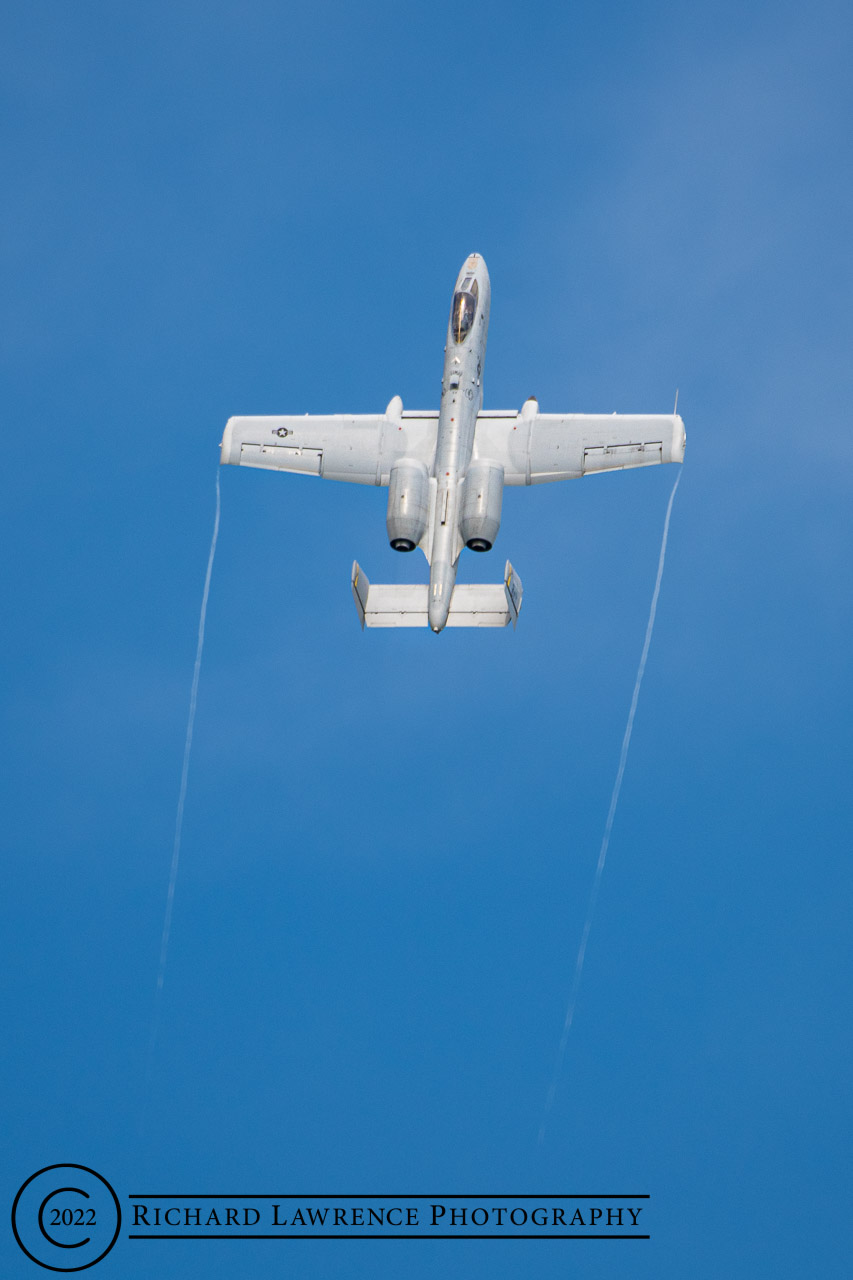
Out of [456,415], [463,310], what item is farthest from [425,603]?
[463,310]

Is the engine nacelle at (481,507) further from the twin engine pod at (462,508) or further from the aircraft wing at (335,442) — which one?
the aircraft wing at (335,442)

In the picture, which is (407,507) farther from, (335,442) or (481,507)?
(335,442)

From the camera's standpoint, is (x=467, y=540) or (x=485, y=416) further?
(x=485, y=416)

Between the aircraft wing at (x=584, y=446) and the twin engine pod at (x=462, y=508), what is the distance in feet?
8.93

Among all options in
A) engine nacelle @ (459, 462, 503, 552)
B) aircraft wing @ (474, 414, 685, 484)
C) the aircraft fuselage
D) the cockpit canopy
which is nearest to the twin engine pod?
engine nacelle @ (459, 462, 503, 552)

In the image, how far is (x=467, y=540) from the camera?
71.4 m

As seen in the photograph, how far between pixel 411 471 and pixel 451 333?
711cm

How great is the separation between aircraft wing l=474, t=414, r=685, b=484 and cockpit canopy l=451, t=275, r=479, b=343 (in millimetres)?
3976

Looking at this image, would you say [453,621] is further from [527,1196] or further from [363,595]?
[527,1196]

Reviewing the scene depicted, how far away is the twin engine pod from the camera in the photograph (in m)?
71.2

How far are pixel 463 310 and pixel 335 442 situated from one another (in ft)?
19.9

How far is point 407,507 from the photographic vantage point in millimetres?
71438

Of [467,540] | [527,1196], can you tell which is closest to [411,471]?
[467,540]

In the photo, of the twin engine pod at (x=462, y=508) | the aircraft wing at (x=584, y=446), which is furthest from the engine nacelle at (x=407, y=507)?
the aircraft wing at (x=584, y=446)
